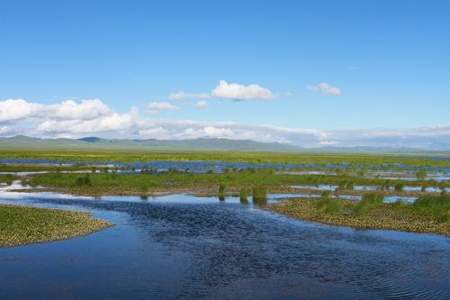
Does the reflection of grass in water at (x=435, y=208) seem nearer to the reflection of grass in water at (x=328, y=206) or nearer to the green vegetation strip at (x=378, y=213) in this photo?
the green vegetation strip at (x=378, y=213)

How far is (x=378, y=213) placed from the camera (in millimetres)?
42875

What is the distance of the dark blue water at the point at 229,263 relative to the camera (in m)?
21.5

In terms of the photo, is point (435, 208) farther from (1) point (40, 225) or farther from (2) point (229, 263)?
(1) point (40, 225)

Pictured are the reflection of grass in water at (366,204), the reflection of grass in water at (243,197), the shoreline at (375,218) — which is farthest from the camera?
the reflection of grass in water at (243,197)

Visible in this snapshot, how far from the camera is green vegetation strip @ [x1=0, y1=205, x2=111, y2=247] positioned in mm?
30750

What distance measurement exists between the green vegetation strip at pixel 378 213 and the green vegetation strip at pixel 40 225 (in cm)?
1788

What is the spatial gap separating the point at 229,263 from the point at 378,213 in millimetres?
21593

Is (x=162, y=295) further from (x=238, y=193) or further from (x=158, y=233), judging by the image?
(x=238, y=193)

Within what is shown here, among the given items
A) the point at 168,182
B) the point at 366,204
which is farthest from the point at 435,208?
the point at 168,182

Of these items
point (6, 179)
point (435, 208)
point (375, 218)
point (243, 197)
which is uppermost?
point (6, 179)

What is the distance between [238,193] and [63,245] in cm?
3245

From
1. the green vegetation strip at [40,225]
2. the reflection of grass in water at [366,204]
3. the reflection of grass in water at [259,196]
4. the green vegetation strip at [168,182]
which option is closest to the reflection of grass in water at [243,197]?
the reflection of grass in water at [259,196]

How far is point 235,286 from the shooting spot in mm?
22188

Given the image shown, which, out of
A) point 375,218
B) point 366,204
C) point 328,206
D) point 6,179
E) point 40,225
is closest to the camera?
point 40,225
